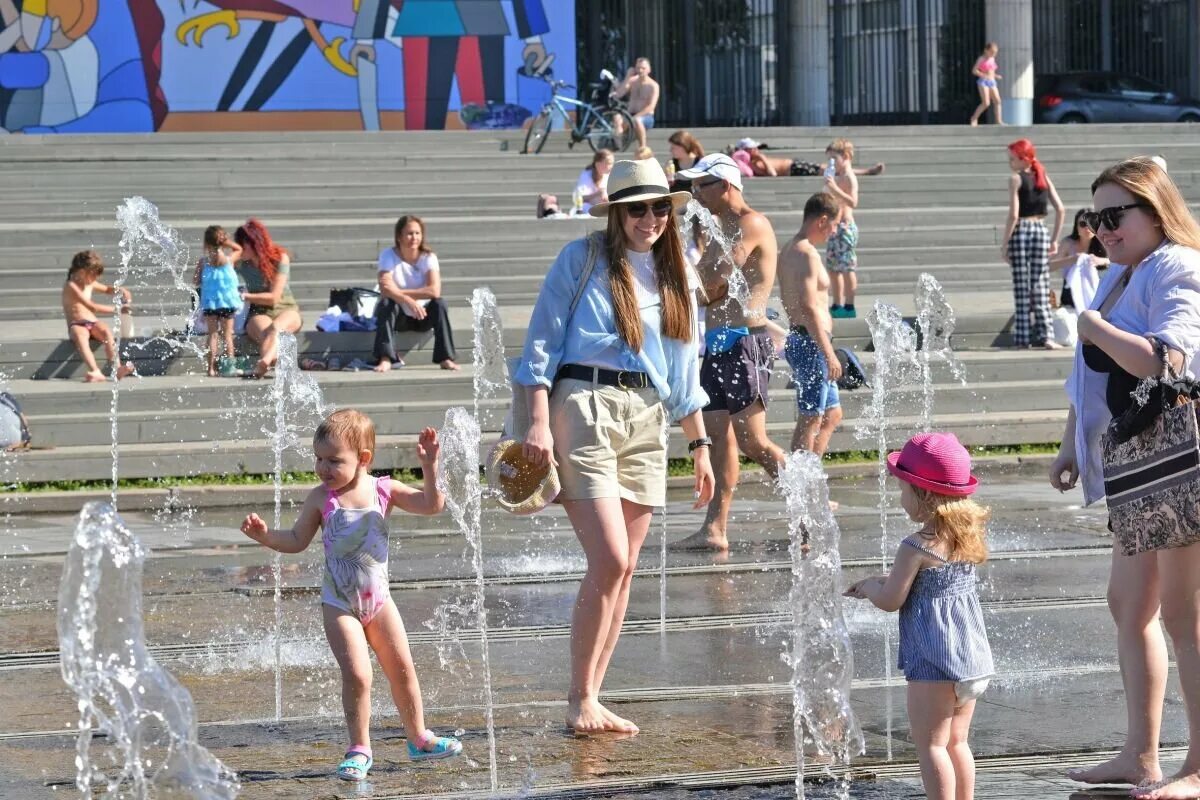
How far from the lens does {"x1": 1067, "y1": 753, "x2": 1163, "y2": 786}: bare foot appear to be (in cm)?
523

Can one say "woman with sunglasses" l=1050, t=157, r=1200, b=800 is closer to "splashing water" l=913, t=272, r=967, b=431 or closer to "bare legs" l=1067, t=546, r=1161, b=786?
"bare legs" l=1067, t=546, r=1161, b=786

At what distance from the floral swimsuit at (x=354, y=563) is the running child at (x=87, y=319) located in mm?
8812

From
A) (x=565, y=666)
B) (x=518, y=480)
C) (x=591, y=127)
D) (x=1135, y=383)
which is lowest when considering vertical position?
(x=565, y=666)

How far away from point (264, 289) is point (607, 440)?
9614 millimetres

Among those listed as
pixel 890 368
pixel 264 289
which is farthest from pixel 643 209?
pixel 264 289

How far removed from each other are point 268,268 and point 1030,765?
34.7 ft

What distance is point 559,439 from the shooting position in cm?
601

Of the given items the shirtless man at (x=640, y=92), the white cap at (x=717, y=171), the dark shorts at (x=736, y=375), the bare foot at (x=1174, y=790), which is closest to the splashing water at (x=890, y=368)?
the dark shorts at (x=736, y=375)

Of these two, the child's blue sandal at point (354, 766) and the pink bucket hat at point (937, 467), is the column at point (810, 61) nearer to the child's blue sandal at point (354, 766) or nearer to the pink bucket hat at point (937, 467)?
the child's blue sandal at point (354, 766)

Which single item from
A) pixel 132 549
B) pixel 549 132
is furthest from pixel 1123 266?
pixel 549 132

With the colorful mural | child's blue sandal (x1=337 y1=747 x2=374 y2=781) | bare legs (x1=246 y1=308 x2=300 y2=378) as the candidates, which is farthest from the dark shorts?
the colorful mural

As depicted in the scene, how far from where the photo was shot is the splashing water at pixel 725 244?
8.95m

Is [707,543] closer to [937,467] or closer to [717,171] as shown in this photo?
[717,171]

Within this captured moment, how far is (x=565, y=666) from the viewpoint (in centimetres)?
709
